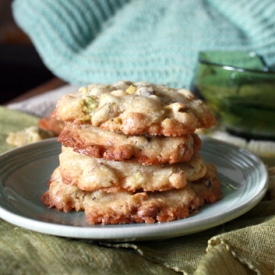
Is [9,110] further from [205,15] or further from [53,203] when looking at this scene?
[205,15]

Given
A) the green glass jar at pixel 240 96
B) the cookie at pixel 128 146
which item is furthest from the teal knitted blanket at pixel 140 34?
the cookie at pixel 128 146

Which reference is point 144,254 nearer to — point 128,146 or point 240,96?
point 128,146

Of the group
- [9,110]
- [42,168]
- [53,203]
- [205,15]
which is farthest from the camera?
[205,15]

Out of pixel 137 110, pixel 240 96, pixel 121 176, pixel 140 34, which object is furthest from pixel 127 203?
pixel 140 34

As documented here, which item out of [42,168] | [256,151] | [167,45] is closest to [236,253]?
[42,168]

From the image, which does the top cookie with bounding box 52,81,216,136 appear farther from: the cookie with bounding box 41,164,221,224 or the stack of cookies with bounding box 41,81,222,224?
the cookie with bounding box 41,164,221,224
